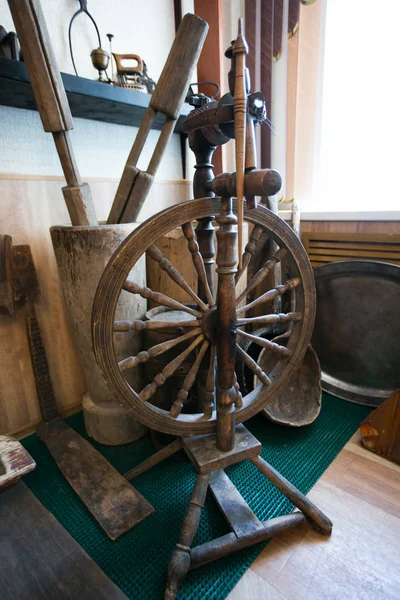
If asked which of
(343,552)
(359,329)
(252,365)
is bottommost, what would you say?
(343,552)

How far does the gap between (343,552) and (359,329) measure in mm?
1015

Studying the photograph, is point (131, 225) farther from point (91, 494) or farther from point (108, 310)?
point (91, 494)

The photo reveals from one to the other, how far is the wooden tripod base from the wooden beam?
5.19ft

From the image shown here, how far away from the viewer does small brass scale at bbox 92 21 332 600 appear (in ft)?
2.64

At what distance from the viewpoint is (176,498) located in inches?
46.1

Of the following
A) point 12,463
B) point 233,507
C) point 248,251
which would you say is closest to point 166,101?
point 248,251

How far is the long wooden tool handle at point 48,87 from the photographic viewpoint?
39.5 inches

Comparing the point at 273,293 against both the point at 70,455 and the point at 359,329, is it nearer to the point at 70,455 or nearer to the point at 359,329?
the point at 359,329

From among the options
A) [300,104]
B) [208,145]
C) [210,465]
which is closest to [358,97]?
[300,104]

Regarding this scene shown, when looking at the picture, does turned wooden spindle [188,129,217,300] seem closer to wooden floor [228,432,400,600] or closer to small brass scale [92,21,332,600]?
small brass scale [92,21,332,600]

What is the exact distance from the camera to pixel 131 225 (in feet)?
4.09

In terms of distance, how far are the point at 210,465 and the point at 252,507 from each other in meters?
0.30

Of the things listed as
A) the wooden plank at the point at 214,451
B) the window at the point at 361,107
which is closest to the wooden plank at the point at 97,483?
the wooden plank at the point at 214,451

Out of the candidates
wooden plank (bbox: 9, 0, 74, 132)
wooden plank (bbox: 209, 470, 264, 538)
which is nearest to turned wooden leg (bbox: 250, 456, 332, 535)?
wooden plank (bbox: 209, 470, 264, 538)
